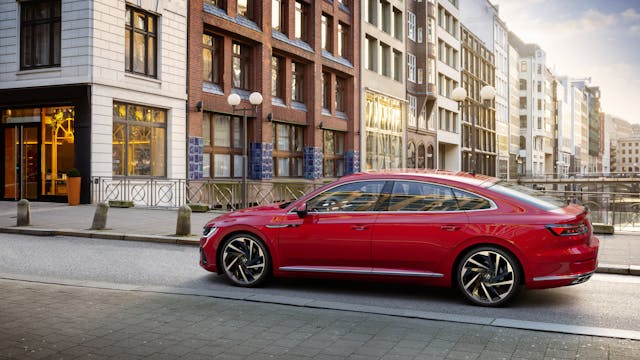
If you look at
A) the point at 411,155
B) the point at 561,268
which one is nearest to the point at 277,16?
the point at 411,155

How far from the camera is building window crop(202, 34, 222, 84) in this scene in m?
26.2

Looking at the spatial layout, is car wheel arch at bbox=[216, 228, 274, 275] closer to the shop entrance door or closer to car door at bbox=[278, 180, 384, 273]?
car door at bbox=[278, 180, 384, 273]

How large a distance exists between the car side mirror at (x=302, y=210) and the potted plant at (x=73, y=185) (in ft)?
48.4

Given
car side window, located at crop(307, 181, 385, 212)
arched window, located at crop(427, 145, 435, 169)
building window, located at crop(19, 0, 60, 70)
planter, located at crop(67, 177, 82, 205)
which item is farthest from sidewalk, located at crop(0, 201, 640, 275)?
arched window, located at crop(427, 145, 435, 169)

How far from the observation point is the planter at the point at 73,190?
20734 millimetres

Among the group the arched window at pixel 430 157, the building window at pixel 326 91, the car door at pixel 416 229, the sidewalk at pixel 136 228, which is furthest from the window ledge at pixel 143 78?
the arched window at pixel 430 157

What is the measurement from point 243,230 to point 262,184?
15932 millimetres

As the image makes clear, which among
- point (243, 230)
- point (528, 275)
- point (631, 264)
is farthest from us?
point (631, 264)

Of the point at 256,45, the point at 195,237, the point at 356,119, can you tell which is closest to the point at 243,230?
the point at 195,237

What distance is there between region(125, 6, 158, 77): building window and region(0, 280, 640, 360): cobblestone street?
54.5ft

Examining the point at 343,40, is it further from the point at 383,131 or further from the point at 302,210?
the point at 302,210

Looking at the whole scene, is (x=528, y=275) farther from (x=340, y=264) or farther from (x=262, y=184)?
(x=262, y=184)

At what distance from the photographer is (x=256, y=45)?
2908 centimetres

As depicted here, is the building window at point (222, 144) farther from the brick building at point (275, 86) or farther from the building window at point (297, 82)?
the building window at point (297, 82)
